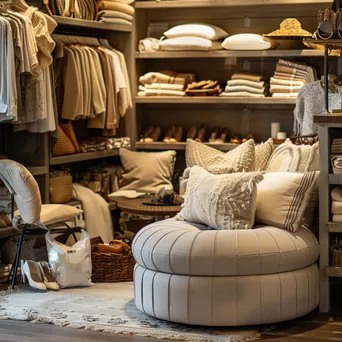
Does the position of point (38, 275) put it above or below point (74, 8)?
below

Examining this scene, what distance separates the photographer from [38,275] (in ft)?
18.5

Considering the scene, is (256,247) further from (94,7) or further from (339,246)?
(94,7)

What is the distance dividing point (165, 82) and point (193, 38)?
49 cm

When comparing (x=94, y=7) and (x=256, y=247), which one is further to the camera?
(x=94, y=7)

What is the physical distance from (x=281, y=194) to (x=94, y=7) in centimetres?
307

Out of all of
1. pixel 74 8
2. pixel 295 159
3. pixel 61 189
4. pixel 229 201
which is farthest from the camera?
pixel 74 8

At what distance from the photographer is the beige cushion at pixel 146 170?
23.8 ft

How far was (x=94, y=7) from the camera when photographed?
23.7 ft

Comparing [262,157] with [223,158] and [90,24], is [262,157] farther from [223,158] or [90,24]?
[90,24]

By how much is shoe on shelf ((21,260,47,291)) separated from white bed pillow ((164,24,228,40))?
268 cm

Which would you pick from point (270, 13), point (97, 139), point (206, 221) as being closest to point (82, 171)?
point (97, 139)

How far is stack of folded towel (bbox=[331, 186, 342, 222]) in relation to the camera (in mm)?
4938

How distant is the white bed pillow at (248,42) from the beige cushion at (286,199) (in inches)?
100

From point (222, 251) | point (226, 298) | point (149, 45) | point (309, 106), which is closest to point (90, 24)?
point (149, 45)
